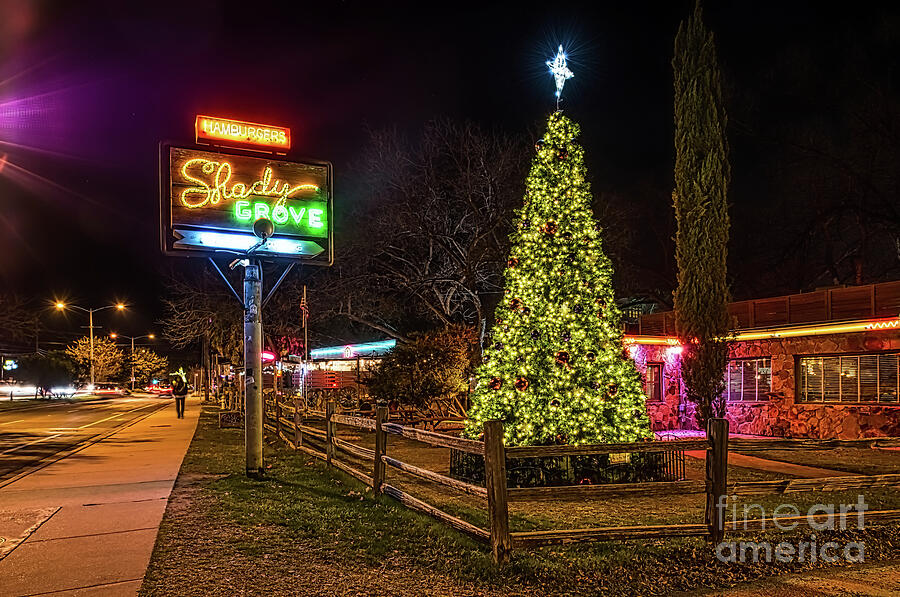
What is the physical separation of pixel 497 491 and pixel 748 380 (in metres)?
16.1

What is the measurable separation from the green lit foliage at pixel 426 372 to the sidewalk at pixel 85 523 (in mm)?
8003

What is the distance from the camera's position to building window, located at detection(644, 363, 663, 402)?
2097cm

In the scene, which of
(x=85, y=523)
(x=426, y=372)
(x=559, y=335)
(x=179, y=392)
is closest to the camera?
(x=85, y=523)

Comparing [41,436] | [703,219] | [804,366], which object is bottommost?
[41,436]

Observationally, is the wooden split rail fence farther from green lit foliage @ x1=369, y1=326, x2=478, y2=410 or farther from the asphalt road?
green lit foliage @ x1=369, y1=326, x2=478, y2=410

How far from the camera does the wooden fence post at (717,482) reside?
6.59 metres

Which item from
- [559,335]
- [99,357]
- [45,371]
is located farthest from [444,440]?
[99,357]

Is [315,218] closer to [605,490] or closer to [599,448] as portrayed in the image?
[599,448]

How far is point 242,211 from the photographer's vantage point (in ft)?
37.4

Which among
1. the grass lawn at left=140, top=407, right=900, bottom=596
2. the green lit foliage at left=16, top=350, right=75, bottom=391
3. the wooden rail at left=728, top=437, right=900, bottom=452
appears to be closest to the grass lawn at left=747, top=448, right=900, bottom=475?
the wooden rail at left=728, top=437, right=900, bottom=452

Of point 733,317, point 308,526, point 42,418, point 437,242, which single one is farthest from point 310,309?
point 308,526

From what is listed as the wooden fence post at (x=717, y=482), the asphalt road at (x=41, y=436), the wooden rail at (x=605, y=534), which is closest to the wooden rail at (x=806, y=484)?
the wooden fence post at (x=717, y=482)

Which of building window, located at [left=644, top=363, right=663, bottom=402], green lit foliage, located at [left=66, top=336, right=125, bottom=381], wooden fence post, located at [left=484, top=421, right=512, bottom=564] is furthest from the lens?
green lit foliage, located at [left=66, top=336, right=125, bottom=381]

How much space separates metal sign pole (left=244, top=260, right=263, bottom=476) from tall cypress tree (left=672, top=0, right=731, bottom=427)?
1190cm
